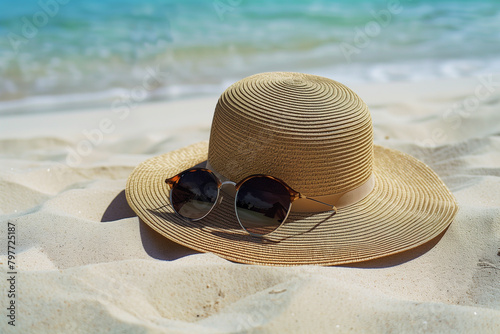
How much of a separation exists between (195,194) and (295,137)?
0.52m

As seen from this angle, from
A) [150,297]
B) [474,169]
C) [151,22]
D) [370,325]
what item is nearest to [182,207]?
[150,297]

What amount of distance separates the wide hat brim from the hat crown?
0.50ft

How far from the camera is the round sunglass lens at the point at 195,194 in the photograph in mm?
1979

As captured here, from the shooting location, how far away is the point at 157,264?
1662 millimetres

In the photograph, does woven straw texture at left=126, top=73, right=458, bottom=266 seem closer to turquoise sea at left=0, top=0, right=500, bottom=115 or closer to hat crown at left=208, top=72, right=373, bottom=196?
hat crown at left=208, top=72, right=373, bottom=196

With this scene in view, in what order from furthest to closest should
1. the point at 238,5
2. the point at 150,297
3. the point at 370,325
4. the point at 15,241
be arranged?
the point at 238,5 < the point at 15,241 < the point at 150,297 < the point at 370,325

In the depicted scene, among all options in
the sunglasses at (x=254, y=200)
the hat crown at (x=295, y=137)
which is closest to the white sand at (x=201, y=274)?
the sunglasses at (x=254, y=200)

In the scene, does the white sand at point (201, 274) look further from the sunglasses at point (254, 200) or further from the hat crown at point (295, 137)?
the hat crown at point (295, 137)

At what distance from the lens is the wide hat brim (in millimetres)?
1849

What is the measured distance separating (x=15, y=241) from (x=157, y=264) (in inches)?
28.2

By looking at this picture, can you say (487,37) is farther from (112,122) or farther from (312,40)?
(112,122)

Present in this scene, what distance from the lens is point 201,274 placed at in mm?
1636

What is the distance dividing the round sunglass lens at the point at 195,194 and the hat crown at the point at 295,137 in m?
0.10

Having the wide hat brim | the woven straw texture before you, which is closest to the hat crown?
the woven straw texture
